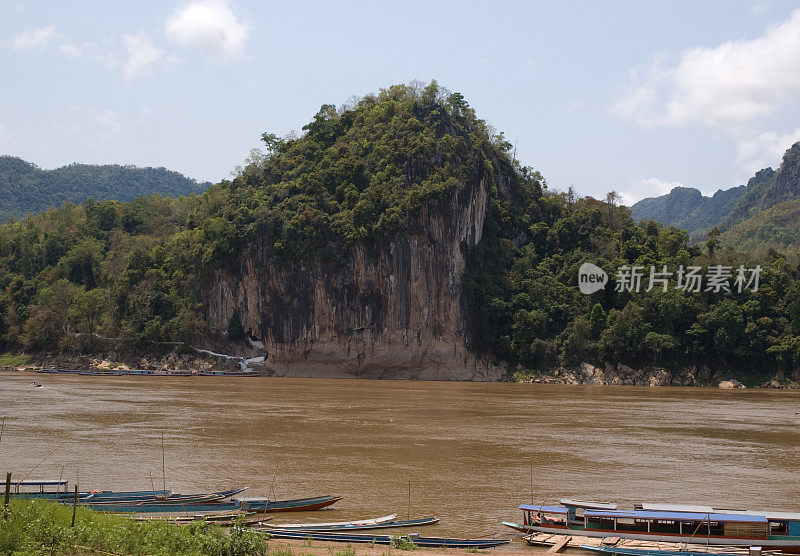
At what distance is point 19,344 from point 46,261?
1226cm

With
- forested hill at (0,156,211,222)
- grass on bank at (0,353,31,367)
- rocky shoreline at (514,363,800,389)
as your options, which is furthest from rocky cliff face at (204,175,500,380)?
forested hill at (0,156,211,222)

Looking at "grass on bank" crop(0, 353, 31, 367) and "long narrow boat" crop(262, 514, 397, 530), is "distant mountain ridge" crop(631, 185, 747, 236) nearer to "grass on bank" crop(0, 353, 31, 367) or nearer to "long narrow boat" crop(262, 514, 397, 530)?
Answer: "grass on bank" crop(0, 353, 31, 367)

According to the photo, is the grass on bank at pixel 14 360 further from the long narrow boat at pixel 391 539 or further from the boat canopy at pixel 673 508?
the boat canopy at pixel 673 508

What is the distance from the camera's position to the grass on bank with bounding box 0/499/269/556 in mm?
11078

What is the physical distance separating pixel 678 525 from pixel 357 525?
241 inches

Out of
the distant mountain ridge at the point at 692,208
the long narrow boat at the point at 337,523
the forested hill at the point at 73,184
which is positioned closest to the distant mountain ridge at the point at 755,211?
the distant mountain ridge at the point at 692,208

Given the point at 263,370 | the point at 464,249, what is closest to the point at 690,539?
the point at 464,249

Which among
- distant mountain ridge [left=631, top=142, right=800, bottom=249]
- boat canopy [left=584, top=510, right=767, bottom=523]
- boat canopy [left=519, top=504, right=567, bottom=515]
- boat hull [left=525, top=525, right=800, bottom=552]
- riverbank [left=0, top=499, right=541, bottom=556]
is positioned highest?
distant mountain ridge [left=631, top=142, right=800, bottom=249]

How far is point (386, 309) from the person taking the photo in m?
60.9

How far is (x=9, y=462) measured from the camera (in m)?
20.9

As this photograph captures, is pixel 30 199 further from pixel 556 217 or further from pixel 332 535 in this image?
pixel 332 535

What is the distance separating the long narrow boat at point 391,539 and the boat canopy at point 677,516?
1.98m

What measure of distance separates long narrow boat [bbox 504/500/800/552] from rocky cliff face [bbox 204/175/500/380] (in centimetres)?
4553

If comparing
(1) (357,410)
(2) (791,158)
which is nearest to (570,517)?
(1) (357,410)
